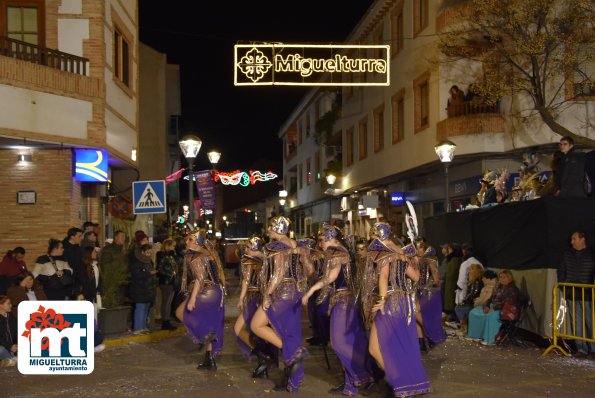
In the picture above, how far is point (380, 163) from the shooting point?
109 ft

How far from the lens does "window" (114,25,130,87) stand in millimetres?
21547

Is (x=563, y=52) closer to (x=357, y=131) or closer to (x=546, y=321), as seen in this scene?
(x=546, y=321)

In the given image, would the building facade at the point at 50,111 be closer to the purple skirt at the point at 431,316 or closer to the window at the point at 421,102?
the purple skirt at the point at 431,316

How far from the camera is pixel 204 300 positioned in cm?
1080

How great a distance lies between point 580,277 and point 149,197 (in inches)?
354

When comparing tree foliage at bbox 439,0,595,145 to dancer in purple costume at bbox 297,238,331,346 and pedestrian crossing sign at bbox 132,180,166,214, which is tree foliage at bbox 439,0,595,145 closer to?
dancer in purple costume at bbox 297,238,331,346

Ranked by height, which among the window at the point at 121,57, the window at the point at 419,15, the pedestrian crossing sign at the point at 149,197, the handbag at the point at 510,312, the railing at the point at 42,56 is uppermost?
the window at the point at 419,15

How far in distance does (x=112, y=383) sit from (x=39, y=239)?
30.5ft

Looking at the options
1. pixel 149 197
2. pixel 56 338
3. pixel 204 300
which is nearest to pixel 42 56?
pixel 149 197

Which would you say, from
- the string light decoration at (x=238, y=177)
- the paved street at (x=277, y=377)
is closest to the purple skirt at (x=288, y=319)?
the paved street at (x=277, y=377)

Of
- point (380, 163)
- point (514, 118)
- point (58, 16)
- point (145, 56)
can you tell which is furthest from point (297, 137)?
point (58, 16)

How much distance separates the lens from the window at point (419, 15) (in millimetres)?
27109

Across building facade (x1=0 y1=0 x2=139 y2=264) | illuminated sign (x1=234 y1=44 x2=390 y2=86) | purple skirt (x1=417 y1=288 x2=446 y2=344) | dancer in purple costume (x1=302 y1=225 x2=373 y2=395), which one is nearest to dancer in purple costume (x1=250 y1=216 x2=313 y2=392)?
dancer in purple costume (x1=302 y1=225 x2=373 y2=395)

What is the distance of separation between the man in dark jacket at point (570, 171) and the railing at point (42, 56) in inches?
440
